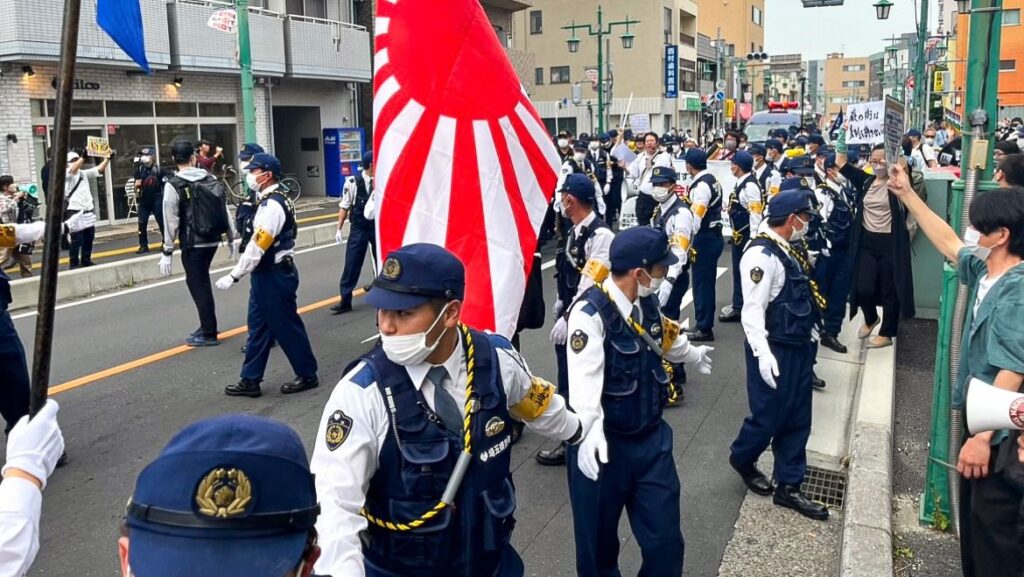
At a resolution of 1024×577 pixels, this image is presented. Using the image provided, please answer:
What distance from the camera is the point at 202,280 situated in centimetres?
884

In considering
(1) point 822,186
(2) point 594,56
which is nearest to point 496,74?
(1) point 822,186

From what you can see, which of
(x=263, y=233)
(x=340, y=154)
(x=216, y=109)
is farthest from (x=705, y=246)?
(x=340, y=154)

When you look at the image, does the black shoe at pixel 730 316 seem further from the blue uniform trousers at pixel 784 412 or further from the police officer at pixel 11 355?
the police officer at pixel 11 355

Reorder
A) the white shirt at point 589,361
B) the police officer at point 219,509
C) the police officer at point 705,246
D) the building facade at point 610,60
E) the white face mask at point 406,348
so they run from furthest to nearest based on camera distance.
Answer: the building facade at point 610,60 < the police officer at point 705,246 < the white shirt at point 589,361 < the white face mask at point 406,348 < the police officer at point 219,509

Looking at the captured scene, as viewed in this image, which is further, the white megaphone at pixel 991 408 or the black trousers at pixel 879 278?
the black trousers at pixel 879 278

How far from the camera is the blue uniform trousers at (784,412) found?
16.7 feet

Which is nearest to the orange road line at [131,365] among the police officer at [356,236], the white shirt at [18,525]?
the police officer at [356,236]

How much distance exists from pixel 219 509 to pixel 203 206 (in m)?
7.69

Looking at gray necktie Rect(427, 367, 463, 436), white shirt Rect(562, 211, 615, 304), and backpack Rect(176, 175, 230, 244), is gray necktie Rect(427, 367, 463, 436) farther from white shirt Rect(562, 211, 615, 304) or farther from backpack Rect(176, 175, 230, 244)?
backpack Rect(176, 175, 230, 244)

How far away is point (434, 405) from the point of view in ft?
8.82

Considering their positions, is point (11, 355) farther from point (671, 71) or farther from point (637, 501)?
point (671, 71)

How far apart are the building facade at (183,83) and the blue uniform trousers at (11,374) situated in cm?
965

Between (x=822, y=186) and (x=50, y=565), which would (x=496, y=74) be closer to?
(x=50, y=565)

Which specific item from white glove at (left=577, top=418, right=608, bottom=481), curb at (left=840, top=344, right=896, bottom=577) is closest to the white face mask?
white glove at (left=577, top=418, right=608, bottom=481)
